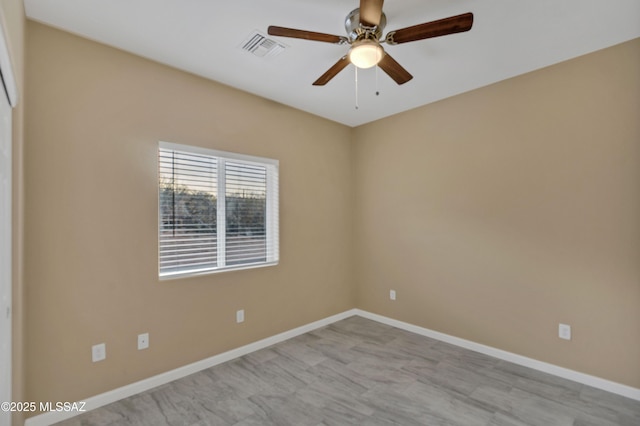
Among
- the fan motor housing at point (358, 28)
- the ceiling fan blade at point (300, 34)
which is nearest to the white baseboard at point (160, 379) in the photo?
the ceiling fan blade at point (300, 34)

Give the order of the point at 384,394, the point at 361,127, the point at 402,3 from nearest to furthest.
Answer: the point at 402,3, the point at 384,394, the point at 361,127

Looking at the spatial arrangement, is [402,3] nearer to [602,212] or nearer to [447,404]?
[602,212]

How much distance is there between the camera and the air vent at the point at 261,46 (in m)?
2.23

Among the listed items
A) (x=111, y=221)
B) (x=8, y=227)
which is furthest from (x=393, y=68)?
(x=8, y=227)

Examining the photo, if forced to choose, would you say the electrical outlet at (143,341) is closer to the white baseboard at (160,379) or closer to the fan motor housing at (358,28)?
the white baseboard at (160,379)

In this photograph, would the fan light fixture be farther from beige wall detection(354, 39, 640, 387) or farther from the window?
beige wall detection(354, 39, 640, 387)

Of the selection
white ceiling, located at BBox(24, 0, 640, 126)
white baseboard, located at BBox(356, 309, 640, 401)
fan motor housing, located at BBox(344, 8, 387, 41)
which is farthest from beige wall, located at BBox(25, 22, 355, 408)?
white baseboard, located at BBox(356, 309, 640, 401)

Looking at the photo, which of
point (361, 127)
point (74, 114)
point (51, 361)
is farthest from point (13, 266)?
point (361, 127)

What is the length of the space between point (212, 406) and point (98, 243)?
149cm

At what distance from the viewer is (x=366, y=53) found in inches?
71.7

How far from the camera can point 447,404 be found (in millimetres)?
2260

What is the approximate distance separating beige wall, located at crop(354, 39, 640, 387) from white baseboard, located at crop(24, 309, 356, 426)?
1.49 m

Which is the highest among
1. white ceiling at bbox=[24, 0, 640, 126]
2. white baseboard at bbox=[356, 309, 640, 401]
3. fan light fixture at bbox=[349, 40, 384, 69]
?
white ceiling at bbox=[24, 0, 640, 126]

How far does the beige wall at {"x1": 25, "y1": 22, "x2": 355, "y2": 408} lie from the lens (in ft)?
6.76
